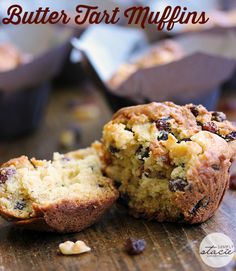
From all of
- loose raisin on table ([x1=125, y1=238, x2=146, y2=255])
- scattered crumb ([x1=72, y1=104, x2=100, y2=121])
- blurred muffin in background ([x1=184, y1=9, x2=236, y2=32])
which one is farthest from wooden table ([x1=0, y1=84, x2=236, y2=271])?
blurred muffin in background ([x1=184, y1=9, x2=236, y2=32])

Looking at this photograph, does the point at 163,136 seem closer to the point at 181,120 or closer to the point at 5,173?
the point at 181,120

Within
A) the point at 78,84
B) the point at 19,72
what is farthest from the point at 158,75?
the point at 78,84

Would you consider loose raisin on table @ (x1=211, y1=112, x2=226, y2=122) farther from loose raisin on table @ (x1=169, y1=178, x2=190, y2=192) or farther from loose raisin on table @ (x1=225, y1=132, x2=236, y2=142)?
loose raisin on table @ (x1=169, y1=178, x2=190, y2=192)

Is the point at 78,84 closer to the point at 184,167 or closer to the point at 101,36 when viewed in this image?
the point at 101,36

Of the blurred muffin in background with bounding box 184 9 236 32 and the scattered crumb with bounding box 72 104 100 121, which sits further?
the blurred muffin in background with bounding box 184 9 236 32

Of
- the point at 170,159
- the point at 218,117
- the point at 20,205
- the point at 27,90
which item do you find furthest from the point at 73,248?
the point at 27,90

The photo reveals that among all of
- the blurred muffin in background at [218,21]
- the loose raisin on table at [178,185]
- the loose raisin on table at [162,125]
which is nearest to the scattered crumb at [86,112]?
the blurred muffin in background at [218,21]
